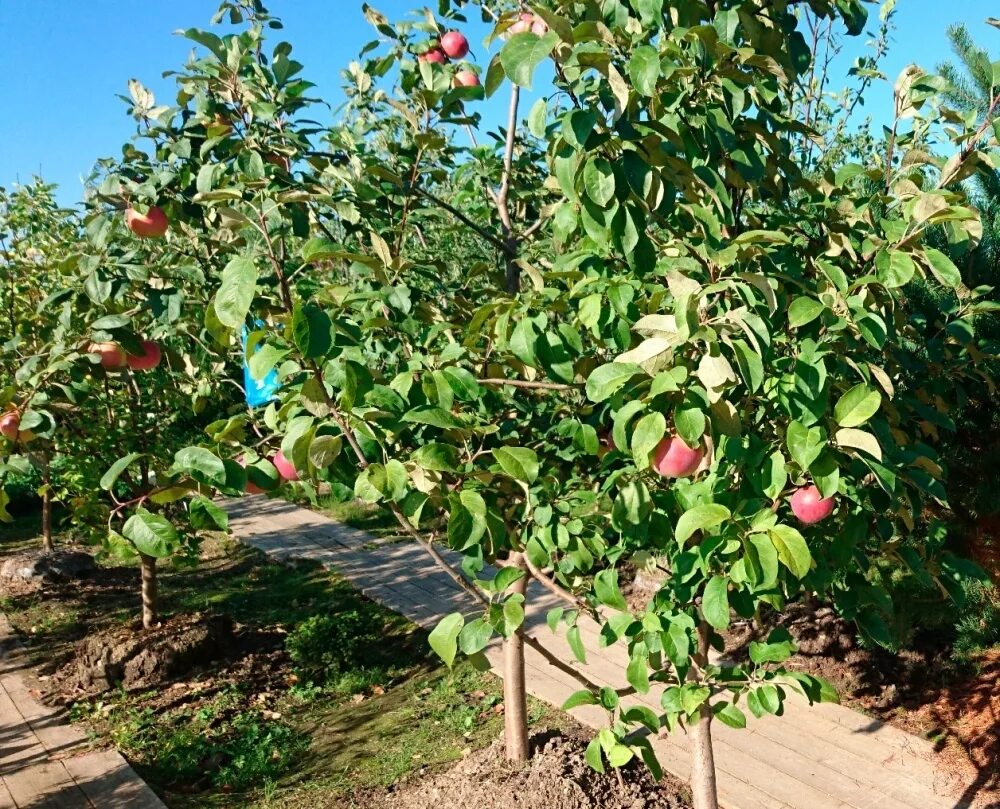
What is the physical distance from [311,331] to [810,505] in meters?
1.07

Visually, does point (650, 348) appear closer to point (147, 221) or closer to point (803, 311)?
point (803, 311)

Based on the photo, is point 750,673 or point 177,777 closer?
point 750,673

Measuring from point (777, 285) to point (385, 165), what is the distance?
159 cm

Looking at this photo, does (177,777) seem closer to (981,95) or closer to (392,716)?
(392,716)

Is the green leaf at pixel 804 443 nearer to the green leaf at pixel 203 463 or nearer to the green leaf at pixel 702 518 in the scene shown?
the green leaf at pixel 702 518

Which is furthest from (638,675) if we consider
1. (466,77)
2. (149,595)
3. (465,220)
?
(149,595)

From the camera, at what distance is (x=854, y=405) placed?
156 centimetres

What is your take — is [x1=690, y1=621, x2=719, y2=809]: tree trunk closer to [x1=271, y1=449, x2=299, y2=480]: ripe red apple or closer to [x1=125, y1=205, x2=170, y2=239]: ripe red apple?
[x1=271, y1=449, x2=299, y2=480]: ripe red apple

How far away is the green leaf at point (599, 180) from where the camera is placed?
1.47 metres

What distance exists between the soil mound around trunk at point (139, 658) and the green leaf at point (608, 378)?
13.5ft

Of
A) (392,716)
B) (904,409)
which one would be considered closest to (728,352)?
(904,409)

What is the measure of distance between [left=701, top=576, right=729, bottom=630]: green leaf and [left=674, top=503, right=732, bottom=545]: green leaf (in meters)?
0.12

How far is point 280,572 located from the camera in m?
7.07

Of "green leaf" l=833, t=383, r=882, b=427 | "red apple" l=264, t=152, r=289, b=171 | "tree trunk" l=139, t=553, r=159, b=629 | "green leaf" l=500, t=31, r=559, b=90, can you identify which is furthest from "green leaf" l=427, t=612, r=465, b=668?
"tree trunk" l=139, t=553, r=159, b=629
